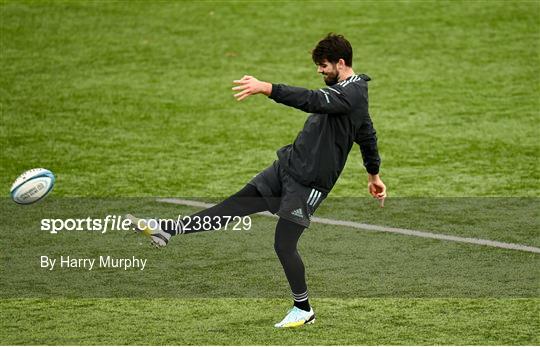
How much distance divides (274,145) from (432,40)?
212 inches

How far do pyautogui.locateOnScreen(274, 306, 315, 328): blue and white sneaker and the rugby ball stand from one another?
3420mm

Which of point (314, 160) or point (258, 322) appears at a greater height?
point (314, 160)

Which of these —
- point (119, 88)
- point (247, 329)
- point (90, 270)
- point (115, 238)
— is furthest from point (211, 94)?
point (247, 329)

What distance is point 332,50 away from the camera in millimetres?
9008

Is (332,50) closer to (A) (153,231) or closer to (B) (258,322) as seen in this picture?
(A) (153,231)

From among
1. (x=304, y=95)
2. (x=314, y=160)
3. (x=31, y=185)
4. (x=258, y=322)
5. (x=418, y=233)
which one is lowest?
(x=418, y=233)

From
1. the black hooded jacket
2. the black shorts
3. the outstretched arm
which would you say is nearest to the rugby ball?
the black shorts

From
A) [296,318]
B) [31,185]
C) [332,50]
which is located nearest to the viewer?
[332,50]

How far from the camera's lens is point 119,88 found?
1819 centimetres

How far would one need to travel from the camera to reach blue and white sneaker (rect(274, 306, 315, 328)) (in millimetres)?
9234

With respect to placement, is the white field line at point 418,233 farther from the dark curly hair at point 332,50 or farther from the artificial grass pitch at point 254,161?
the dark curly hair at point 332,50

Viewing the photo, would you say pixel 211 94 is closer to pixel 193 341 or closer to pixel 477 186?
pixel 477 186

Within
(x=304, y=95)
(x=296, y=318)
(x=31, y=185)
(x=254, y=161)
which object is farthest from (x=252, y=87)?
(x=254, y=161)

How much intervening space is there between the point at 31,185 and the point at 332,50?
392cm
